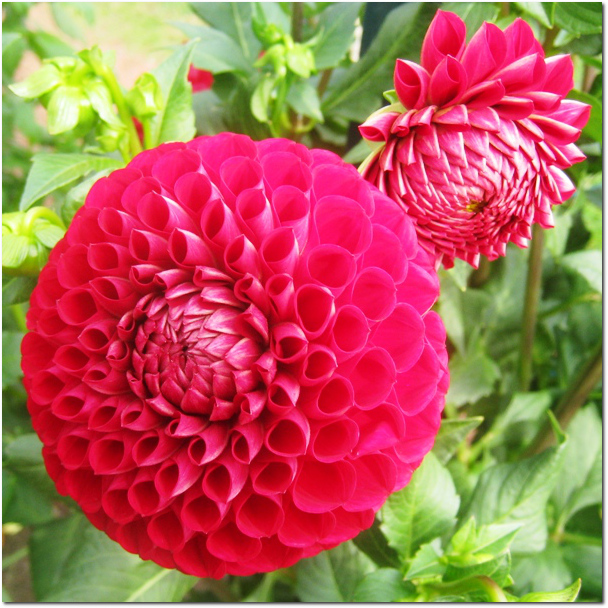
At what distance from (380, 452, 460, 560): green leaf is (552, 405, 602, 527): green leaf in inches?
13.1

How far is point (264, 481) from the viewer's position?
0.39 m

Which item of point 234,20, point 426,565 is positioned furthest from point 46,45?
point 426,565

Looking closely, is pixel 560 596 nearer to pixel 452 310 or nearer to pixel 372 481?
pixel 372 481

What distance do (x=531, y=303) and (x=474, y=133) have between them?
42 cm

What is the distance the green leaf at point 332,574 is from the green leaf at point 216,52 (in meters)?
0.55

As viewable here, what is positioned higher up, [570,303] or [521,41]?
[521,41]

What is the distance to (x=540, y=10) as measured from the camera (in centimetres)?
52

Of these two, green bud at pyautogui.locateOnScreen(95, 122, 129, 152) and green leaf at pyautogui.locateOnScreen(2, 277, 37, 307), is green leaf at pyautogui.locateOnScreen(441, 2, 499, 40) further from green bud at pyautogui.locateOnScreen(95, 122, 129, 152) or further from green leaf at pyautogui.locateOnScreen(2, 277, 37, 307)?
green leaf at pyautogui.locateOnScreen(2, 277, 37, 307)

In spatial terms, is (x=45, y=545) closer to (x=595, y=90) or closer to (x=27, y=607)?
(x=27, y=607)

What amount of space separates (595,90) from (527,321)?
29 cm

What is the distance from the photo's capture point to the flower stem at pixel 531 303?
73 centimetres

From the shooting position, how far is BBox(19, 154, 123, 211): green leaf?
1.72ft

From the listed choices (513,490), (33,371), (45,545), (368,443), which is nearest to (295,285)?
(368,443)

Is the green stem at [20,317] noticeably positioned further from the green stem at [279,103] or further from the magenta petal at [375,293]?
the magenta petal at [375,293]
